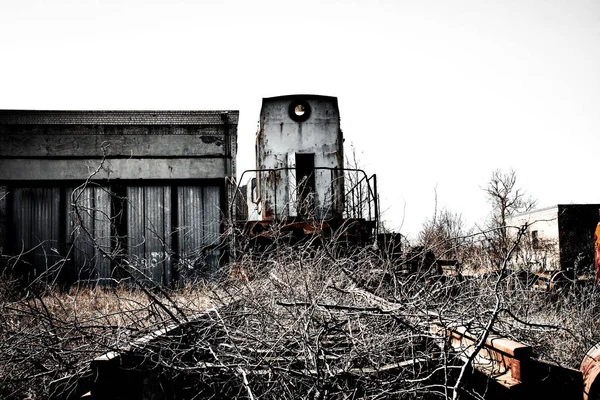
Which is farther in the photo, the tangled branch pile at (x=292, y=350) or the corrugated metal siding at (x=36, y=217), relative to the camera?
the corrugated metal siding at (x=36, y=217)

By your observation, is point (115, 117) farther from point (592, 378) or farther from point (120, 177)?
point (592, 378)

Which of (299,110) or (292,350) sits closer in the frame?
(292,350)

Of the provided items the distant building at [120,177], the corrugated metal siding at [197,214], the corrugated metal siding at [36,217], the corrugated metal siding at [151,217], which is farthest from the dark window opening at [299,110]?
the corrugated metal siding at [36,217]

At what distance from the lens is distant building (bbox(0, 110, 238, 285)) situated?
13.4 m

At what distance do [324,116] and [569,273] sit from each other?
6587 mm

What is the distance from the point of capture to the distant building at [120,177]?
13.4 m

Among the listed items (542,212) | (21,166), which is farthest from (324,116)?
(542,212)

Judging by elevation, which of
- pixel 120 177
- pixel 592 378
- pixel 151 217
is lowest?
pixel 592 378

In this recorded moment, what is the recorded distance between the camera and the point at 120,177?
529 inches

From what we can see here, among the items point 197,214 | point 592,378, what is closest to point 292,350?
point 592,378

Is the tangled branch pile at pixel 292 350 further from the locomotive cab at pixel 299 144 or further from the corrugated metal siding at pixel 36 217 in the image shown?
the corrugated metal siding at pixel 36 217

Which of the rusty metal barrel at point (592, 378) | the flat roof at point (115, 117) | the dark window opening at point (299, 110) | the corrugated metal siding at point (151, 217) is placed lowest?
the rusty metal barrel at point (592, 378)

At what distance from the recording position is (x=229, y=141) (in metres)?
13.8

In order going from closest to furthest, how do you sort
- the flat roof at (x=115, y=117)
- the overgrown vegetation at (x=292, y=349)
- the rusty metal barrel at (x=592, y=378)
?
the overgrown vegetation at (x=292, y=349) → the rusty metal barrel at (x=592, y=378) → the flat roof at (x=115, y=117)
